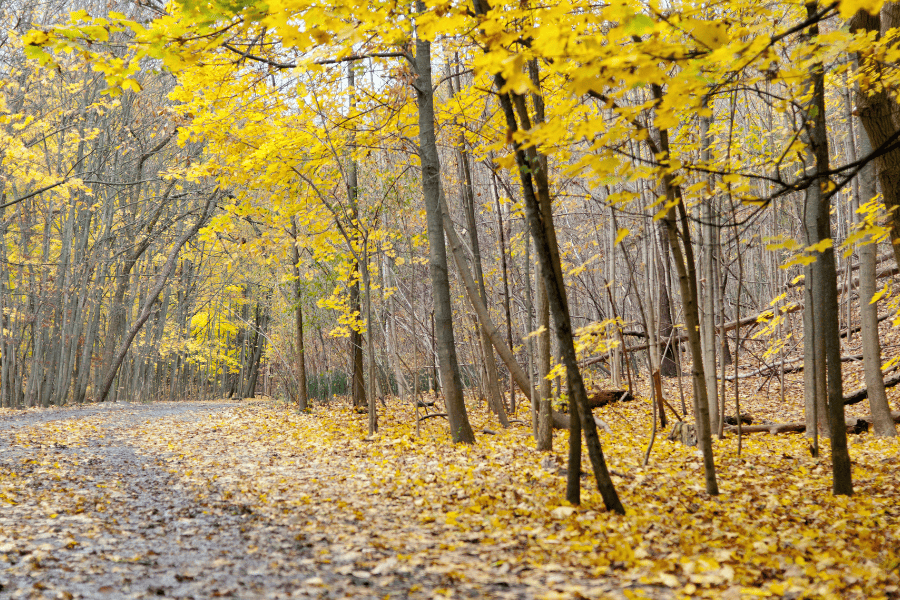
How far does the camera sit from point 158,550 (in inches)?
129

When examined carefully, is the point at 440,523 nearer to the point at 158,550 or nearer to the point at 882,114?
the point at 158,550

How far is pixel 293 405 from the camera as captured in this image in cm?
1352

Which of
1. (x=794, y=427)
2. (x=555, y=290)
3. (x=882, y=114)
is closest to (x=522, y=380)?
(x=794, y=427)

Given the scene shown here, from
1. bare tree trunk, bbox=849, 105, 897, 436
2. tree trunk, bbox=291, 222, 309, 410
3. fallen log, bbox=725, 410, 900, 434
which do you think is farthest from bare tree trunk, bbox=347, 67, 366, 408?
bare tree trunk, bbox=849, 105, 897, 436

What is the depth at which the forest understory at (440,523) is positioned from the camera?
2707 mm

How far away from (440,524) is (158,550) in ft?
5.47

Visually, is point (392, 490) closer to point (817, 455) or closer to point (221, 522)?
point (221, 522)

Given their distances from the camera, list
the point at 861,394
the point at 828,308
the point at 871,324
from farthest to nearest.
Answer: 1. the point at 861,394
2. the point at 871,324
3. the point at 828,308

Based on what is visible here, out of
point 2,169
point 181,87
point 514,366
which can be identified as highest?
point 2,169

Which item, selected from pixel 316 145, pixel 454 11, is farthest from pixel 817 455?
pixel 316 145

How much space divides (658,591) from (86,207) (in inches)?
613

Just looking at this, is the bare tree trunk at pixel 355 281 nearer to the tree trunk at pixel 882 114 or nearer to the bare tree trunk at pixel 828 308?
the bare tree trunk at pixel 828 308

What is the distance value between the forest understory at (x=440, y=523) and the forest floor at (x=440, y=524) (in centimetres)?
2

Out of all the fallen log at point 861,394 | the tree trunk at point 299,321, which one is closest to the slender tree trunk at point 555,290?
the fallen log at point 861,394
